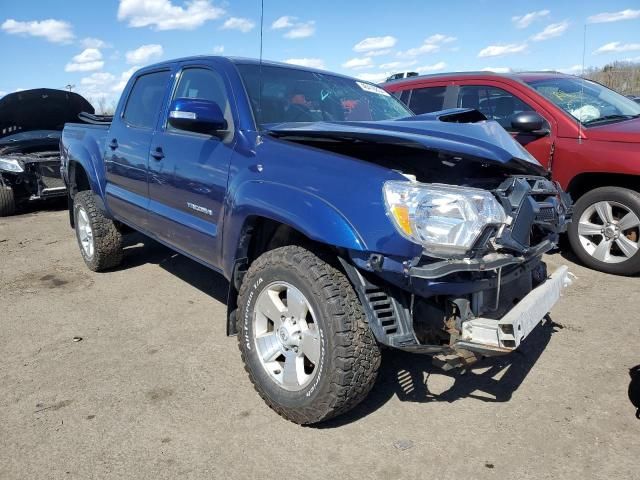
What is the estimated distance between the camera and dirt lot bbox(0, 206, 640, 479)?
2430 millimetres

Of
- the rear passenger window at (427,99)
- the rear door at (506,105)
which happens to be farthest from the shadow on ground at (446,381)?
the rear passenger window at (427,99)

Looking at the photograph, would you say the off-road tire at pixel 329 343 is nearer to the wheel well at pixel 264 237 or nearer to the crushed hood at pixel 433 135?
the wheel well at pixel 264 237

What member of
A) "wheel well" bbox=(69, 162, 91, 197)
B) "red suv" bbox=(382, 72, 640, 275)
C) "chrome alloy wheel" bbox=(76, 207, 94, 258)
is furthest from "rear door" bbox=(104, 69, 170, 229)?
"red suv" bbox=(382, 72, 640, 275)

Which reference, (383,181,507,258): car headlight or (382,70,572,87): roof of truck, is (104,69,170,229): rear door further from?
(382,70,572,87): roof of truck

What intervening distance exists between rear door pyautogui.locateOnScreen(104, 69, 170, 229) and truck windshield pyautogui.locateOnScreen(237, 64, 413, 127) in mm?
1048

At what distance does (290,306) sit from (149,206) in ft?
6.24

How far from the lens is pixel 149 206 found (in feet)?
13.4

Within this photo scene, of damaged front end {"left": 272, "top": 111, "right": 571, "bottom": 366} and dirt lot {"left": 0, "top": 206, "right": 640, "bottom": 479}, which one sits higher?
damaged front end {"left": 272, "top": 111, "right": 571, "bottom": 366}

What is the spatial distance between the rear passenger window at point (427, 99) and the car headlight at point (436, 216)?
389 centimetres

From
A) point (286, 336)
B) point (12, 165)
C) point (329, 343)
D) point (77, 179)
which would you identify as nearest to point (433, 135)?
point (329, 343)

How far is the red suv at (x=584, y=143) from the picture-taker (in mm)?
4688

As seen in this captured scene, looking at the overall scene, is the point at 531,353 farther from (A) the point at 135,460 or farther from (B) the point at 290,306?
(A) the point at 135,460

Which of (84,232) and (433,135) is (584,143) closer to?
(433,135)

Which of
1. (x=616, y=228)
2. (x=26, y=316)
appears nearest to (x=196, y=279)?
(x=26, y=316)
